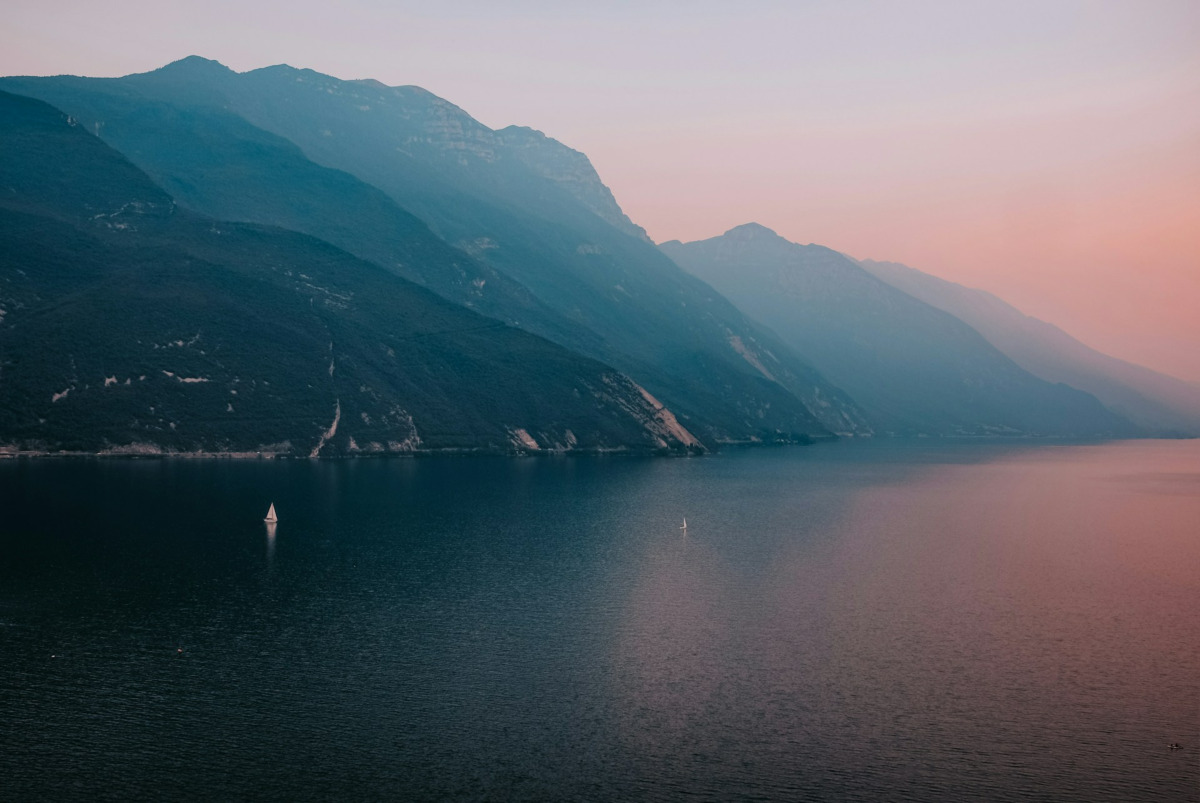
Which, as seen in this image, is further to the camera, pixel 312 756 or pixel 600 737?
pixel 600 737

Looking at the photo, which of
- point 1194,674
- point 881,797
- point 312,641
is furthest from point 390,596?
point 1194,674

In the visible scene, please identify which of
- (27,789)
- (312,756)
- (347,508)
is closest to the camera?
(27,789)

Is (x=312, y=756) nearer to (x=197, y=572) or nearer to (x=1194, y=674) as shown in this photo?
(x=197, y=572)

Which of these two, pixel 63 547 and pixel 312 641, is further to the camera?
pixel 63 547

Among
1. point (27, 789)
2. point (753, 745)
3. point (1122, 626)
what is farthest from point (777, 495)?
→ point (27, 789)

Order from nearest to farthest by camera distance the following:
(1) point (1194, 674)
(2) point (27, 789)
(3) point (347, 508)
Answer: (2) point (27, 789)
(1) point (1194, 674)
(3) point (347, 508)

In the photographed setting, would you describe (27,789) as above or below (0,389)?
below

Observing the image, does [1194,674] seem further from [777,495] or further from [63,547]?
[777,495]
